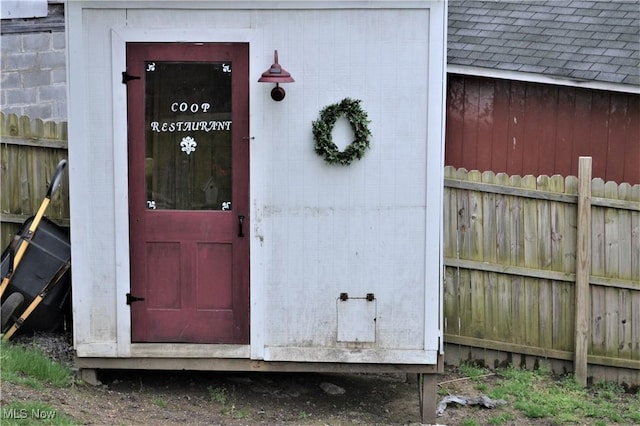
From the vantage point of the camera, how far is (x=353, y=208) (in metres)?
6.49

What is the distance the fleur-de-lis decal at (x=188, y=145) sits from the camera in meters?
6.53

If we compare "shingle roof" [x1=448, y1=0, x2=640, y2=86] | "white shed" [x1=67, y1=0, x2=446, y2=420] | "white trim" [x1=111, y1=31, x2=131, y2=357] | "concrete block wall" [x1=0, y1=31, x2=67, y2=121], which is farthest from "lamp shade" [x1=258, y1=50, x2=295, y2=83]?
"concrete block wall" [x1=0, y1=31, x2=67, y2=121]

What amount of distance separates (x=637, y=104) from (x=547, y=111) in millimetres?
852

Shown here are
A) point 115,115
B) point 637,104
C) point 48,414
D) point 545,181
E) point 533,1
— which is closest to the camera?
point 48,414

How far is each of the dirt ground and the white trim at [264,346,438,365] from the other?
46 cm

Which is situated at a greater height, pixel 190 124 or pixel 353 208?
pixel 190 124

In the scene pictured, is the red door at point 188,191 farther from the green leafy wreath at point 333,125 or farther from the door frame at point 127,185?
the green leafy wreath at point 333,125

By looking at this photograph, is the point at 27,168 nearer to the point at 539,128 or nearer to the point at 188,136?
the point at 188,136

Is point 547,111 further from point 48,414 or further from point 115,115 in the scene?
point 48,414

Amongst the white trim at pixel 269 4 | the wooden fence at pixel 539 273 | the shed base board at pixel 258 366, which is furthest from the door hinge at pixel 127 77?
the wooden fence at pixel 539 273

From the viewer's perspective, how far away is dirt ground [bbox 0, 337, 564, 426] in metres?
6.28

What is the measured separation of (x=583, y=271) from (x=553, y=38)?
112 inches

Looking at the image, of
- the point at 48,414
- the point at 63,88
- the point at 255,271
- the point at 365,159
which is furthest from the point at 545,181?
the point at 63,88

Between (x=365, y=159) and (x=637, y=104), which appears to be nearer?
(x=365, y=159)
